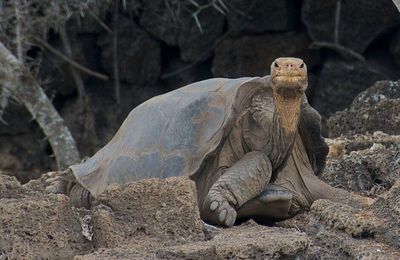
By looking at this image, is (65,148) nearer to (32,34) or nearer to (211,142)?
(32,34)

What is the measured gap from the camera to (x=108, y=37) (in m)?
12.6

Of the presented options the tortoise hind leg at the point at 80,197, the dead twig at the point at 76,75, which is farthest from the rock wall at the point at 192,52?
the tortoise hind leg at the point at 80,197

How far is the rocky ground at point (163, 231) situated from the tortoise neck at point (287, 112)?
740 millimetres

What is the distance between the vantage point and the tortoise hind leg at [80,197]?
6258 millimetres

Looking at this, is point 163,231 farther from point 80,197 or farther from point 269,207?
point 80,197

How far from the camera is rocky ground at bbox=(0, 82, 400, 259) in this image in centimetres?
439

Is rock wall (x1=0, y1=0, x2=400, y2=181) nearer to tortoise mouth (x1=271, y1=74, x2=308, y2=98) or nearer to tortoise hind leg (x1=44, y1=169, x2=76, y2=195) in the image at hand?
tortoise hind leg (x1=44, y1=169, x2=76, y2=195)

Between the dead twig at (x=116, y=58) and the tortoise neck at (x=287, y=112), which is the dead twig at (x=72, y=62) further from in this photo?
the tortoise neck at (x=287, y=112)

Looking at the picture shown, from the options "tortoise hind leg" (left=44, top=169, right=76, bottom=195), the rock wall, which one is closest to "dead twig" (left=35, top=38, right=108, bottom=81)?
the rock wall

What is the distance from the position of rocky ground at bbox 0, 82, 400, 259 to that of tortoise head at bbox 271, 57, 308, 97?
67 cm

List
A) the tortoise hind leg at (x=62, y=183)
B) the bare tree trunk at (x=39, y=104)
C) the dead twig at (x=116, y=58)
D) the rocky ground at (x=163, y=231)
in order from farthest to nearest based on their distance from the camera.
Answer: the dead twig at (x=116, y=58) < the bare tree trunk at (x=39, y=104) < the tortoise hind leg at (x=62, y=183) < the rocky ground at (x=163, y=231)

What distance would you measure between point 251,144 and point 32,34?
616cm

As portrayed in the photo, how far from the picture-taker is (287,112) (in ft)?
18.7

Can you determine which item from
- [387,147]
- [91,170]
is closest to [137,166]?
[91,170]
